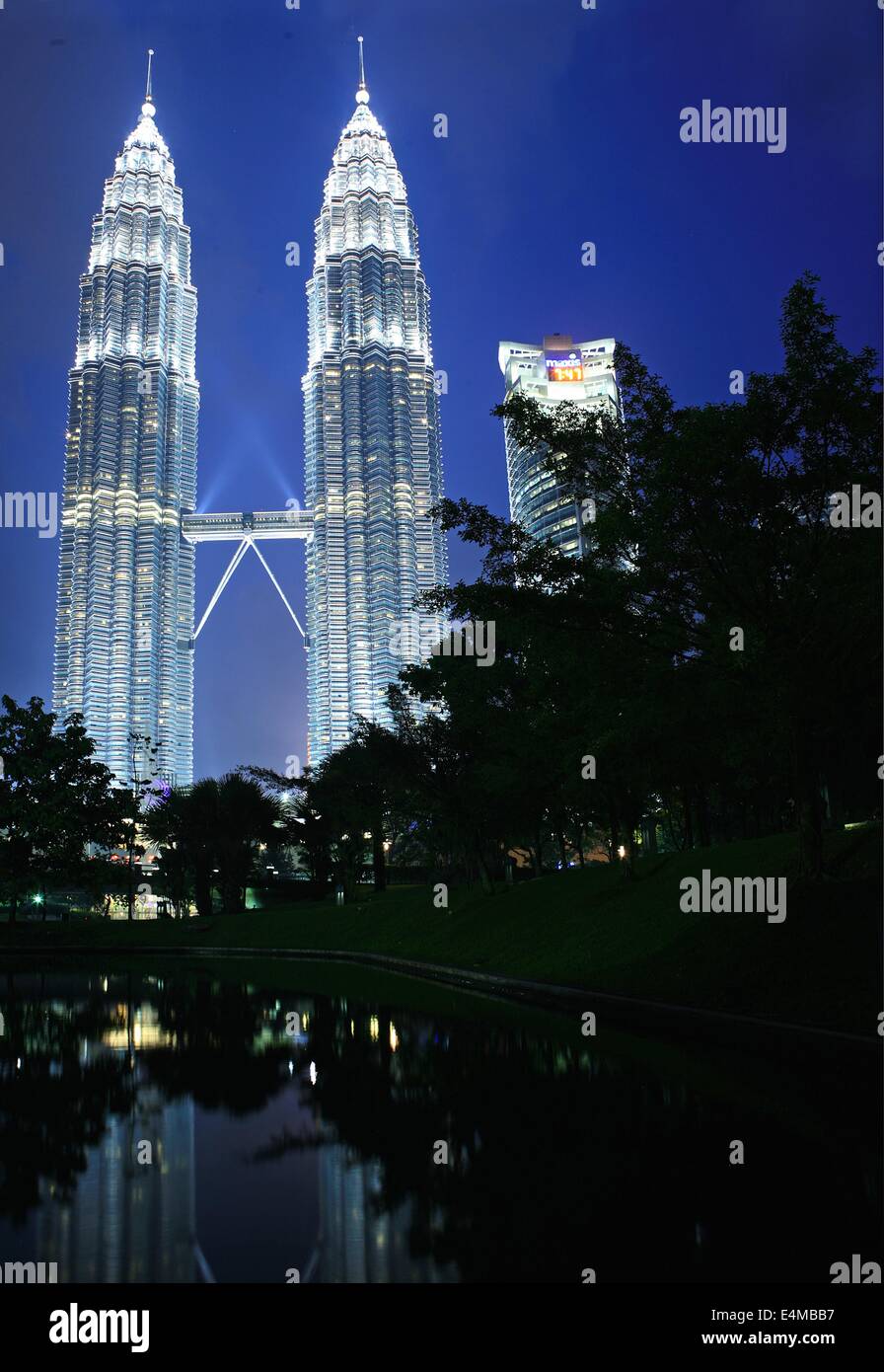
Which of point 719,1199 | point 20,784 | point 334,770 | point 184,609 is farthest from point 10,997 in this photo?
point 184,609

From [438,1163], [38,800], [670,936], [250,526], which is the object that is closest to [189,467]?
[250,526]

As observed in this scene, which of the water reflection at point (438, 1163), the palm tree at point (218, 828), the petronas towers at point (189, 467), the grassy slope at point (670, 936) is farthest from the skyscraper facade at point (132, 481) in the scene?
the water reflection at point (438, 1163)

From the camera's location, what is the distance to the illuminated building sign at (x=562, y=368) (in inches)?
6501

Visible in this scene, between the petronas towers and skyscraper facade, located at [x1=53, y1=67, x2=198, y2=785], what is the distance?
0.35 meters

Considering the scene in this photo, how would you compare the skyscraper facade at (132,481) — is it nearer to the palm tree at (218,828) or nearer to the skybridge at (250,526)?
the skybridge at (250,526)

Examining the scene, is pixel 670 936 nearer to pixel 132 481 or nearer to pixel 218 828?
pixel 218 828

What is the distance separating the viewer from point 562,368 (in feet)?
544

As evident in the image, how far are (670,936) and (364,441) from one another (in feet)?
514

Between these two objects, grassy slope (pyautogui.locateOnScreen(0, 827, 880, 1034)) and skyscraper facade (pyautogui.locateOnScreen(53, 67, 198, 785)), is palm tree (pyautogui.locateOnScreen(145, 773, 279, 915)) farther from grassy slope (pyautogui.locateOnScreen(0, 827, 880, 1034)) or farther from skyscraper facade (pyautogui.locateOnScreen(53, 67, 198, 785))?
skyscraper facade (pyautogui.locateOnScreen(53, 67, 198, 785))

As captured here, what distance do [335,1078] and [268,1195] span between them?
4444 mm

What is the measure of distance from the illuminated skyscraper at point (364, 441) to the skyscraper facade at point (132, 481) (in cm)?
2505

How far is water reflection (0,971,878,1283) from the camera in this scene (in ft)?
17.4

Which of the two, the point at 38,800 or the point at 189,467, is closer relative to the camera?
the point at 38,800

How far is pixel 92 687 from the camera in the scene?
506 feet
